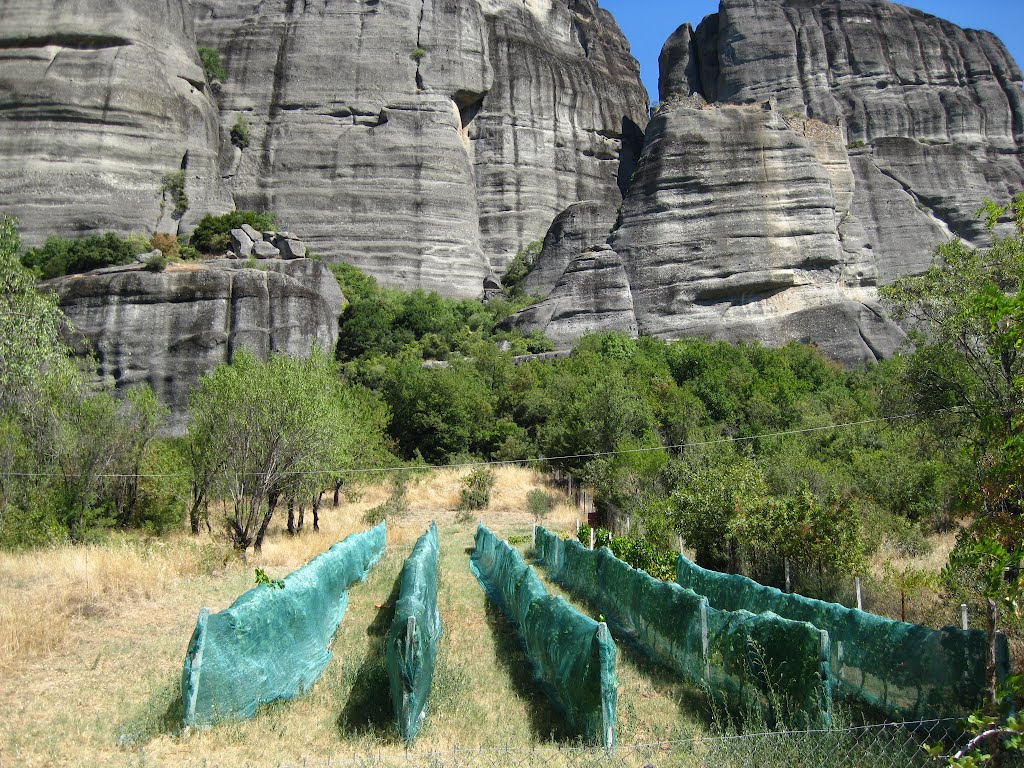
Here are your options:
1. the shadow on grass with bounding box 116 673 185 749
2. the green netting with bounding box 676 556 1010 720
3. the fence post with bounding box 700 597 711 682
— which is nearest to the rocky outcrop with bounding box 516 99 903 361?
the fence post with bounding box 700 597 711 682

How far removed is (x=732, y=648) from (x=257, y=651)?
198 inches

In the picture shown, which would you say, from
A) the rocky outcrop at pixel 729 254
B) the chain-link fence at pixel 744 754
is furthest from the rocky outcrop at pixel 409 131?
the chain-link fence at pixel 744 754

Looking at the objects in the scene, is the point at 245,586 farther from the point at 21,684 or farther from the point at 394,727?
the point at 394,727

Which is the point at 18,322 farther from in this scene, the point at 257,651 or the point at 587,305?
the point at 587,305

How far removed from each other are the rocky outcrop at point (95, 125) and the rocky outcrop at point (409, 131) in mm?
4754

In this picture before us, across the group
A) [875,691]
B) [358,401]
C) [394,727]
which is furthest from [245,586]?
[358,401]

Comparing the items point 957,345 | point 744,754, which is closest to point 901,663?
point 744,754

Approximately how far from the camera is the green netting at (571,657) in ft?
25.1

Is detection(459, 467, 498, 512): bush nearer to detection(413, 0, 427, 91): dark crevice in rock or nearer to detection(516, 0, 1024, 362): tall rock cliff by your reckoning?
detection(516, 0, 1024, 362): tall rock cliff

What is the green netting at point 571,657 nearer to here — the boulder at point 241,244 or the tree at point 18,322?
the tree at point 18,322

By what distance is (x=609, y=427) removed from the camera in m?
30.4

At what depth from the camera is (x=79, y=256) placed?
42.6 m

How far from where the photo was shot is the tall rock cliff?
1848 inches

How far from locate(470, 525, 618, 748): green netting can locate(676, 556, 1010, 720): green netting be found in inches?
110
